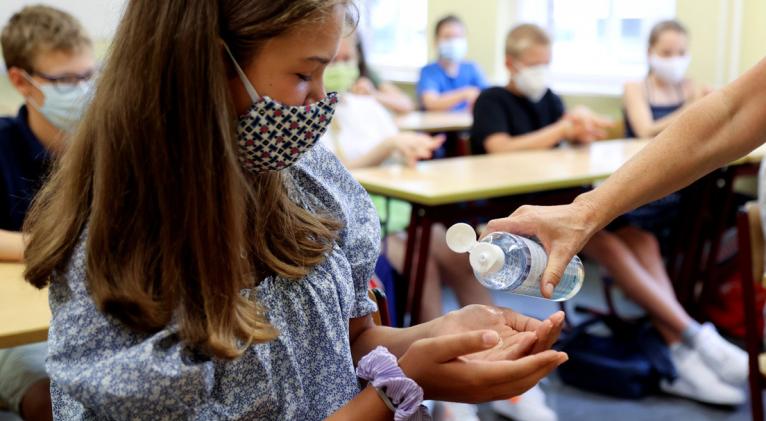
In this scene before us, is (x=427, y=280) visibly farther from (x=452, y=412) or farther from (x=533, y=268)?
(x=533, y=268)

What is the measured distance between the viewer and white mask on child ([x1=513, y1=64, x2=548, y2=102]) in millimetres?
3799

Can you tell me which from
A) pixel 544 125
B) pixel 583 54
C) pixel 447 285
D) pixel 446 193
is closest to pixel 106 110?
pixel 446 193

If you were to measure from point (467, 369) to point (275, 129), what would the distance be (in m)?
0.42

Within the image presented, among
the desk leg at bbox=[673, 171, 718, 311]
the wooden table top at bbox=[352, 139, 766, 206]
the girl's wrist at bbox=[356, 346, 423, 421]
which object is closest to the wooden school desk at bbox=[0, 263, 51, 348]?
the girl's wrist at bbox=[356, 346, 423, 421]

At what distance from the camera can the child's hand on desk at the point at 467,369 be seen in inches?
43.0

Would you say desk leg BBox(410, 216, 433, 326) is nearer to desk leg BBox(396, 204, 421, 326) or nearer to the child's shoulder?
desk leg BBox(396, 204, 421, 326)

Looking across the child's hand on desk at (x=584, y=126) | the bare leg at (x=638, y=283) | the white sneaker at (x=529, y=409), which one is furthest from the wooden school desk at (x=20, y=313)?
the child's hand on desk at (x=584, y=126)

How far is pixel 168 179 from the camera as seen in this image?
1.06 meters

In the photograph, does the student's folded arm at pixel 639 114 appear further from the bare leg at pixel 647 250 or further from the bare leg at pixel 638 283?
the bare leg at pixel 638 283

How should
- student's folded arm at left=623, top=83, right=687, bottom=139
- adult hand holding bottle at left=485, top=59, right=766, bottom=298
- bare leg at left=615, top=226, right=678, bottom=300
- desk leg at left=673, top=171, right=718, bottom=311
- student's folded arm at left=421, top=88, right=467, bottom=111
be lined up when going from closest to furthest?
adult hand holding bottle at left=485, top=59, right=766, bottom=298 → bare leg at left=615, top=226, right=678, bottom=300 → desk leg at left=673, top=171, right=718, bottom=311 → student's folded arm at left=623, top=83, right=687, bottom=139 → student's folded arm at left=421, top=88, right=467, bottom=111

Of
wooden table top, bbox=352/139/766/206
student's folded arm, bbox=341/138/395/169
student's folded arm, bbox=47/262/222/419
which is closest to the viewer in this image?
student's folded arm, bbox=47/262/222/419

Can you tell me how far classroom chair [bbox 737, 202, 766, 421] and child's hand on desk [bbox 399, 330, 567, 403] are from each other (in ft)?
4.51

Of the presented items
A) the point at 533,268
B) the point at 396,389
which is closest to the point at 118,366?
the point at 396,389

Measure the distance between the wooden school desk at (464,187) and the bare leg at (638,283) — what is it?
0.32m
